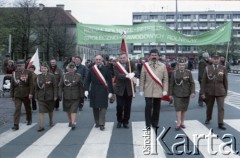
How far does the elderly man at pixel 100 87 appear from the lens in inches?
368

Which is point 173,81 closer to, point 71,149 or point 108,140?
point 108,140

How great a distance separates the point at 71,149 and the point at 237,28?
4757 inches

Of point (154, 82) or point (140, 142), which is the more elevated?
point (154, 82)

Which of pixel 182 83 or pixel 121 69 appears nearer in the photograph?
pixel 182 83

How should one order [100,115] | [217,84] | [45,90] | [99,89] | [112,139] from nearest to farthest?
[112,139], [217,84], [100,115], [99,89], [45,90]

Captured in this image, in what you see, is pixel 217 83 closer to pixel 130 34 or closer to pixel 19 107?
pixel 130 34

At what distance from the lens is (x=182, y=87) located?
30.3ft

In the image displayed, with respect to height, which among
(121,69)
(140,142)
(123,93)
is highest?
(121,69)

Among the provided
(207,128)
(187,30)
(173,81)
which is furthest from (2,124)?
(187,30)

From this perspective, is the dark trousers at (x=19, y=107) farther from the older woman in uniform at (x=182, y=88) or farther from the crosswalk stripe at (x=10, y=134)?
the older woman in uniform at (x=182, y=88)

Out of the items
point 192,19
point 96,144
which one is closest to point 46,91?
point 96,144

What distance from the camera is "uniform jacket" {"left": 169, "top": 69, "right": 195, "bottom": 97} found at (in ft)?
30.3

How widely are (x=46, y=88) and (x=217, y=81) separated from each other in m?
4.29

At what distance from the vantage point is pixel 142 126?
953cm
